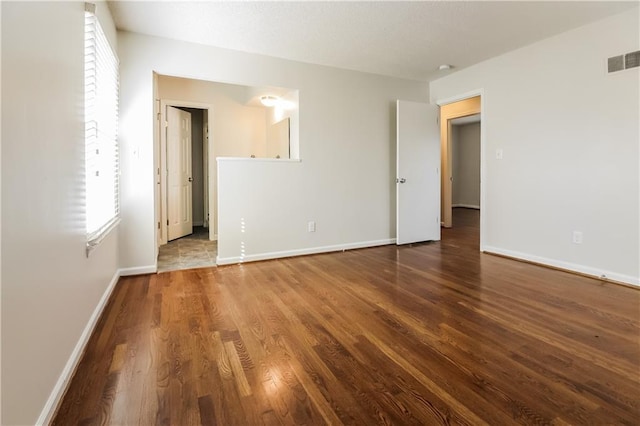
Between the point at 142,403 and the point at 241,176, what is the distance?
2.60 meters

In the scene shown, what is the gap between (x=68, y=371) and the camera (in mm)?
1531

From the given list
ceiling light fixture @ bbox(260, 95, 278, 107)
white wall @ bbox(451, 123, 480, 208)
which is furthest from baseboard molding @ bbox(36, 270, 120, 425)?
white wall @ bbox(451, 123, 480, 208)

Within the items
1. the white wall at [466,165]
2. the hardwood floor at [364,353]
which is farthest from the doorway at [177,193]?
the white wall at [466,165]

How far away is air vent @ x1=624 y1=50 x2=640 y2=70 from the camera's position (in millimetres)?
2790

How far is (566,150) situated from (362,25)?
236 centimetres

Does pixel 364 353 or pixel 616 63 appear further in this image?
pixel 616 63

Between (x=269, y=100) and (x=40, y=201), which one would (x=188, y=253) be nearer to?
(x=269, y=100)

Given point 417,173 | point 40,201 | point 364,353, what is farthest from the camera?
point 417,173

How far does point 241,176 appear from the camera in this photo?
3.68m

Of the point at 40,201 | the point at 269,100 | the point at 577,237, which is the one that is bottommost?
the point at 577,237

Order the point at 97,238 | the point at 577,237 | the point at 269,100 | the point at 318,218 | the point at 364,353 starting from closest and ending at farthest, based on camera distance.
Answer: the point at 364,353 < the point at 97,238 < the point at 577,237 < the point at 318,218 < the point at 269,100

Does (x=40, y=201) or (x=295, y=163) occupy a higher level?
(x=295, y=163)

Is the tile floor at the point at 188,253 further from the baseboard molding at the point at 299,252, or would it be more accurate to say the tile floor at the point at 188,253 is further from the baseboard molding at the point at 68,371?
the baseboard molding at the point at 68,371

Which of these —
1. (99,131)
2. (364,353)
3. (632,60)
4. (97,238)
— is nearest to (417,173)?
(632,60)
